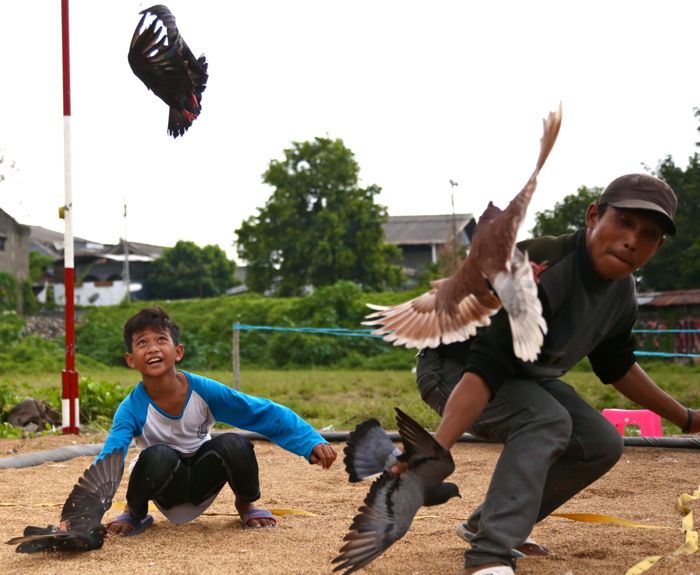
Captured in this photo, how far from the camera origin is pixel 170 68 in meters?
4.12

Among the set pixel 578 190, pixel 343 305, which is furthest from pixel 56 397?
pixel 578 190

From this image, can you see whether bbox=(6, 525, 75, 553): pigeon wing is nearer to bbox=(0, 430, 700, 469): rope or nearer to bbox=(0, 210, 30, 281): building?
bbox=(0, 430, 700, 469): rope

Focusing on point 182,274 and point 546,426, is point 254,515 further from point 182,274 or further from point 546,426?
point 182,274

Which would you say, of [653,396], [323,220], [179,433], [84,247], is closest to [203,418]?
[179,433]

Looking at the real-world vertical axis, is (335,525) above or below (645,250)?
below

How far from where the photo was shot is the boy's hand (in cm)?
359

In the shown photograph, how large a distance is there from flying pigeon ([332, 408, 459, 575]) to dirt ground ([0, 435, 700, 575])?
0.50 m

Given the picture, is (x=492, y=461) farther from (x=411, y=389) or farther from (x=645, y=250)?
(x=411, y=389)

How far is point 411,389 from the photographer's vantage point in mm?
12711

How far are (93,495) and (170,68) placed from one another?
193 centimetres

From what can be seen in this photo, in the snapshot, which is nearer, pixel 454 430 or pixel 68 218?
pixel 454 430

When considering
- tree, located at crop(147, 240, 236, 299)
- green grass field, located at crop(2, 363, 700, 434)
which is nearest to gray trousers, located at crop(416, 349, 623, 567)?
green grass field, located at crop(2, 363, 700, 434)

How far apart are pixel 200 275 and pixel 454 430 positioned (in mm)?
40908

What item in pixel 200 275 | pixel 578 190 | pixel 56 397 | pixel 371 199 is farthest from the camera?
pixel 200 275
